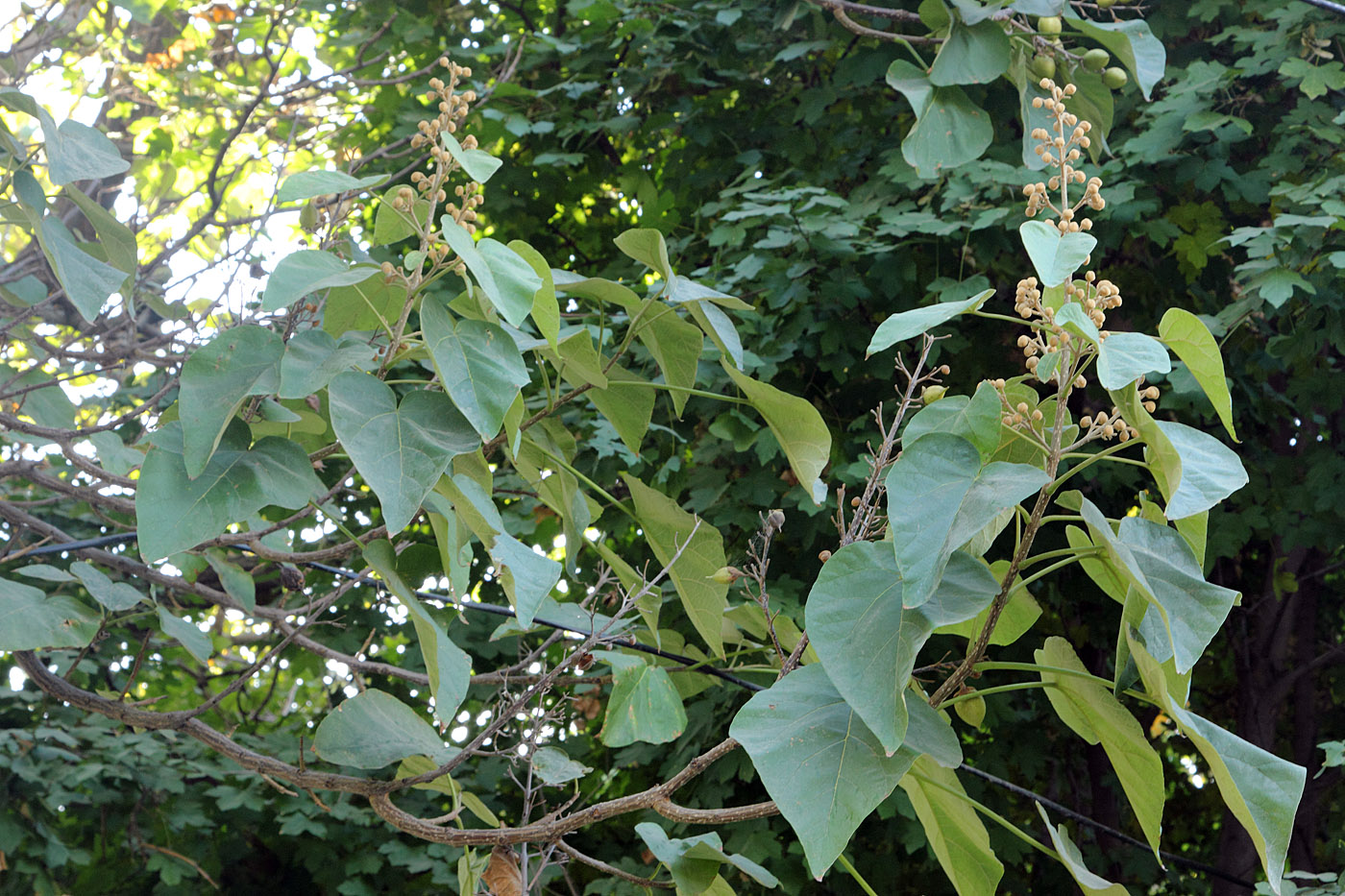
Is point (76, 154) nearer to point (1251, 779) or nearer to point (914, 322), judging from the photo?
point (914, 322)

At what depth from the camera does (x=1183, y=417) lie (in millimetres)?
2699

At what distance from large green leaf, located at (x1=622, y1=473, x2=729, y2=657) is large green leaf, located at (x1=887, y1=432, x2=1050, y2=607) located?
0.53 m

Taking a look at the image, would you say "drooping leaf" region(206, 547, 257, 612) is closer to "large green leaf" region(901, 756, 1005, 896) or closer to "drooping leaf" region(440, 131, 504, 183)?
"drooping leaf" region(440, 131, 504, 183)

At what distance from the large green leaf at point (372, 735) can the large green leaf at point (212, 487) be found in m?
0.28

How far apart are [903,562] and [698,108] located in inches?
103

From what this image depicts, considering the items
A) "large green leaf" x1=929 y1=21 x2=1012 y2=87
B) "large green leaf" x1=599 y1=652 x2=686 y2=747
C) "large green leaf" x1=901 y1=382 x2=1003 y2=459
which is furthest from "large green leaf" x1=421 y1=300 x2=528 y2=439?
"large green leaf" x1=929 y1=21 x2=1012 y2=87

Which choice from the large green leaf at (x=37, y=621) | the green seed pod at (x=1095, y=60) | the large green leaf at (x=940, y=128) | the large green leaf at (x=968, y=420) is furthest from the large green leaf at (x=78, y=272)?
the green seed pod at (x=1095, y=60)

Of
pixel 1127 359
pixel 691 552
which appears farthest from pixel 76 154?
pixel 1127 359

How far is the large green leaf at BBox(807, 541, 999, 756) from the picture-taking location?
737 millimetres

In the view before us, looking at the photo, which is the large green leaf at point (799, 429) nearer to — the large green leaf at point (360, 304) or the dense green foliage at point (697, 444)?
the dense green foliage at point (697, 444)

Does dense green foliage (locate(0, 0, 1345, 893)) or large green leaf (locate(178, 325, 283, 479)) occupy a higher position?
large green leaf (locate(178, 325, 283, 479))

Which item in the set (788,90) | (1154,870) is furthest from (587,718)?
(788,90)

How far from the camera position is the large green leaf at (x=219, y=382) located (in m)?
0.91

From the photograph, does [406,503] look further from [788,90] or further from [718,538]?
[788,90]
